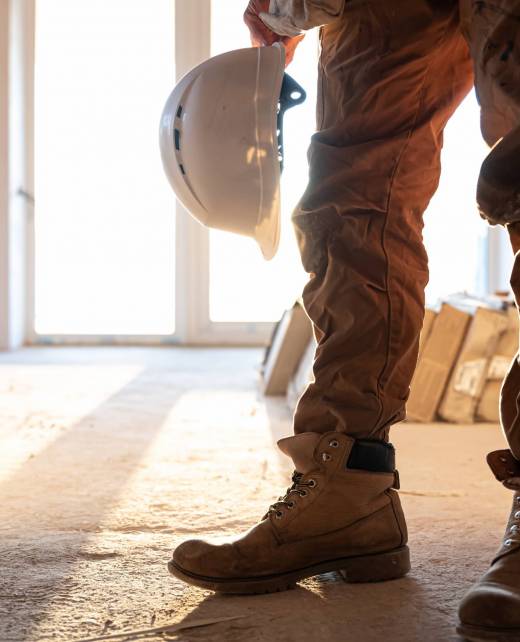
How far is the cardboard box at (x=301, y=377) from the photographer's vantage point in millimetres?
3023

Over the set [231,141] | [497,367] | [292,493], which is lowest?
[497,367]

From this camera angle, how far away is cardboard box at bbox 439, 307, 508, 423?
9.28 feet

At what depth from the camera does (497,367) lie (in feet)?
9.37

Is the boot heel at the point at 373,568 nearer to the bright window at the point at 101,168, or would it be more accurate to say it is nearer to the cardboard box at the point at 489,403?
the cardboard box at the point at 489,403

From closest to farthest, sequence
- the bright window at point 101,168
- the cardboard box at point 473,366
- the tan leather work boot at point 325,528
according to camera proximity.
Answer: the tan leather work boot at point 325,528
the cardboard box at point 473,366
the bright window at point 101,168

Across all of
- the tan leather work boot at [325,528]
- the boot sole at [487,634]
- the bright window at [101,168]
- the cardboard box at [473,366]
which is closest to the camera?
the boot sole at [487,634]

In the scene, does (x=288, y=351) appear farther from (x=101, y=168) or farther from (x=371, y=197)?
(x=101, y=168)

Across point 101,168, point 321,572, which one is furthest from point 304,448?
point 101,168

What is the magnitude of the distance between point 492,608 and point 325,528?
30 centimetres

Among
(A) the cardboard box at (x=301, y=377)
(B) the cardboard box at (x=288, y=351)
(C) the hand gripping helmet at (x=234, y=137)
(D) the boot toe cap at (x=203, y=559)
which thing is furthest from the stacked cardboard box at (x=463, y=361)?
(D) the boot toe cap at (x=203, y=559)

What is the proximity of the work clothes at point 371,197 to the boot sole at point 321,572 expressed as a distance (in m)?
0.17

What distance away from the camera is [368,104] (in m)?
1.21

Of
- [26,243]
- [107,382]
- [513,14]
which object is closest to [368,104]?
[513,14]

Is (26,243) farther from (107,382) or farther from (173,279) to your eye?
(107,382)
